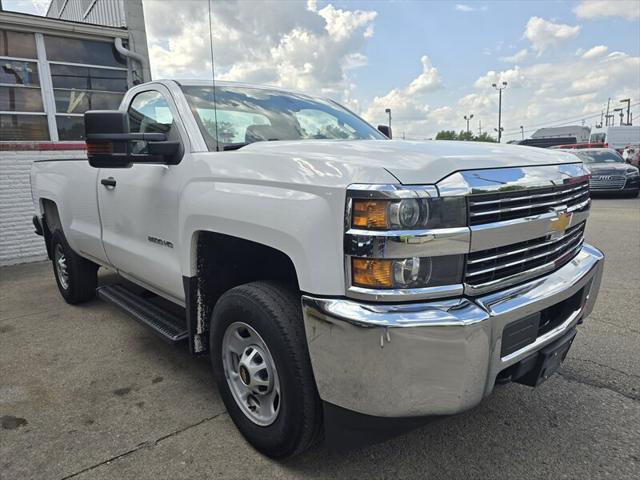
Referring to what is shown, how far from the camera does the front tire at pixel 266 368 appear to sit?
2020 millimetres

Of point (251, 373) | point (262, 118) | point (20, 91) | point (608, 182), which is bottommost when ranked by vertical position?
point (608, 182)

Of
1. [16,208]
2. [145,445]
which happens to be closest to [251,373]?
[145,445]

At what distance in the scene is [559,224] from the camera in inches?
88.8

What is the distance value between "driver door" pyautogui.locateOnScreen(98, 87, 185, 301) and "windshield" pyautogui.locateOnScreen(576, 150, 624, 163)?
14.5 metres

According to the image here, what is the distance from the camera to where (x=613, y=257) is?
6.43 metres

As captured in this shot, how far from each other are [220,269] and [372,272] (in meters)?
1.27

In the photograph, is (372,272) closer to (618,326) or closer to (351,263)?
(351,263)

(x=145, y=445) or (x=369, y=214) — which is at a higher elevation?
(x=369, y=214)

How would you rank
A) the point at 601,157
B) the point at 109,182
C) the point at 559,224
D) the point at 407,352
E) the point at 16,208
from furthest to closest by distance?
the point at 601,157
the point at 16,208
the point at 109,182
the point at 559,224
the point at 407,352

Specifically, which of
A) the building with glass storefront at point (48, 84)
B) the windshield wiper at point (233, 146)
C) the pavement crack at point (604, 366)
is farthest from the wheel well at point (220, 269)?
the building with glass storefront at point (48, 84)

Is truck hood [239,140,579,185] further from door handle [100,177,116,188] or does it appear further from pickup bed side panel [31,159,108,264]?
pickup bed side panel [31,159,108,264]

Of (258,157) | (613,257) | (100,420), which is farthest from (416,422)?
(613,257)

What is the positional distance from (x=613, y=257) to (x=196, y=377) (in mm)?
5784

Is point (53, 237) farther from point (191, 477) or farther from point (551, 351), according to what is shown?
point (551, 351)
